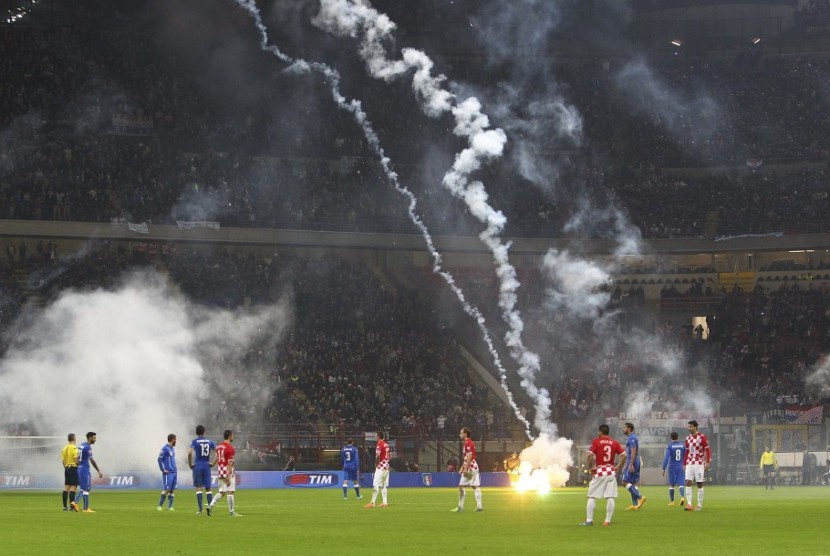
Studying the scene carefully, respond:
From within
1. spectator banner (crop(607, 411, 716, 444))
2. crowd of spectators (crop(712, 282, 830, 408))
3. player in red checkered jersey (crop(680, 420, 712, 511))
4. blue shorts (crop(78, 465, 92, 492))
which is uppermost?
crowd of spectators (crop(712, 282, 830, 408))

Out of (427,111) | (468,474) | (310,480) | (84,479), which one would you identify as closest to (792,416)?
(310,480)

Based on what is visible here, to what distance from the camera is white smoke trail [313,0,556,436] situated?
6788 cm

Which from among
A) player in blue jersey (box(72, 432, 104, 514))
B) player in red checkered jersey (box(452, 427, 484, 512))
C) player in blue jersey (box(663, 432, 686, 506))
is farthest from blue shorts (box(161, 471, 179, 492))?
player in blue jersey (box(663, 432, 686, 506))

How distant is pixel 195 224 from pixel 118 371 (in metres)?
14.2

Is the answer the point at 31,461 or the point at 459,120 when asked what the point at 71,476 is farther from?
the point at 459,120

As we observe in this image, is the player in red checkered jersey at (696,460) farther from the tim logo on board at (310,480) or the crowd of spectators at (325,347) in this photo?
the crowd of spectators at (325,347)

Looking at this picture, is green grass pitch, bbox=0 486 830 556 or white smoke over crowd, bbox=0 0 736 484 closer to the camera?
green grass pitch, bbox=0 486 830 556

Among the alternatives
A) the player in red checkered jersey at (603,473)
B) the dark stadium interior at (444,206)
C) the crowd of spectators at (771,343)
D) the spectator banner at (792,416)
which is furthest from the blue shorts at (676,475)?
the crowd of spectators at (771,343)

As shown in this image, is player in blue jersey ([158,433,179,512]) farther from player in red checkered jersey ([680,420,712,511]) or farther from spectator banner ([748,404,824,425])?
spectator banner ([748,404,824,425])

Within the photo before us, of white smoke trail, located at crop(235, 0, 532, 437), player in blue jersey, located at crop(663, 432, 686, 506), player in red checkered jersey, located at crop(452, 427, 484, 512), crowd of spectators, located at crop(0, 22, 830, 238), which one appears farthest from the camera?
white smoke trail, located at crop(235, 0, 532, 437)

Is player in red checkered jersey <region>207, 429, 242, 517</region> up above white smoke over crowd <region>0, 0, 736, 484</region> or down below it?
below

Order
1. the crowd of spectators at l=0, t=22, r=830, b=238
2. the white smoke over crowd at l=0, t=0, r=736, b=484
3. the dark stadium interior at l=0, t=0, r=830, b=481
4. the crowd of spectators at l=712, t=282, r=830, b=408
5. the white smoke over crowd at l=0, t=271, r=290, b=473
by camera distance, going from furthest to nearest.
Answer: the crowd of spectators at l=0, t=22, r=830, b=238
the crowd of spectators at l=712, t=282, r=830, b=408
the dark stadium interior at l=0, t=0, r=830, b=481
the white smoke over crowd at l=0, t=0, r=736, b=484
the white smoke over crowd at l=0, t=271, r=290, b=473

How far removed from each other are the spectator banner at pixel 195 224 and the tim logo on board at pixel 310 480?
16.6m

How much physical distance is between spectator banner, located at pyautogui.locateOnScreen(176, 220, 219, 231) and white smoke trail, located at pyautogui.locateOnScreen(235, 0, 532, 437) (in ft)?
35.7
